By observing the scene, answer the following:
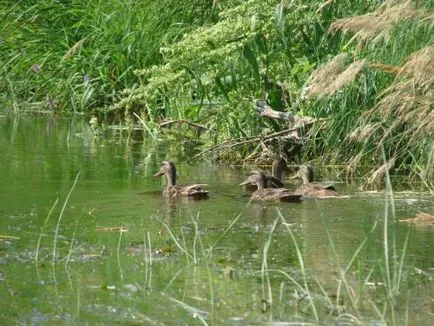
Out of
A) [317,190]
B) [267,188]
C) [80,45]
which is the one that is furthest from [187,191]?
[80,45]

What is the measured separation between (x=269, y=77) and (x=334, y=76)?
2.94 meters

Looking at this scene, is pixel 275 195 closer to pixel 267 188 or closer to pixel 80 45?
pixel 267 188

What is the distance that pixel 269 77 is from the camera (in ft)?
39.1

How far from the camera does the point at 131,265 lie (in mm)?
6805

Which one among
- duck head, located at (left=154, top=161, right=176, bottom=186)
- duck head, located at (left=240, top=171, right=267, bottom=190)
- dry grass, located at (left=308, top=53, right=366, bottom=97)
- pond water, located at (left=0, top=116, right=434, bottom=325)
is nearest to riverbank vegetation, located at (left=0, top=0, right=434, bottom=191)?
dry grass, located at (left=308, top=53, right=366, bottom=97)

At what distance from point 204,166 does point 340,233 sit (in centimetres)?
383

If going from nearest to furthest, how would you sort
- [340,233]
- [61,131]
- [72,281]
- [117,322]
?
1. [117,322]
2. [72,281]
3. [340,233]
4. [61,131]

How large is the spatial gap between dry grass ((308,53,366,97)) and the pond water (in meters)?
0.77

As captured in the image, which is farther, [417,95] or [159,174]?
[159,174]

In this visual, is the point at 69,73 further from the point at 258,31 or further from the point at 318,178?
the point at 318,178

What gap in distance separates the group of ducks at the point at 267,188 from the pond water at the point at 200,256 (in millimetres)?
111

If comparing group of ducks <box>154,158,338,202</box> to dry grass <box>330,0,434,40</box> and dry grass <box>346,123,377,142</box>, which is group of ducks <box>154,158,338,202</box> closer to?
dry grass <box>346,123,377,142</box>

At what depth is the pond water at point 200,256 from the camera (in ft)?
19.1

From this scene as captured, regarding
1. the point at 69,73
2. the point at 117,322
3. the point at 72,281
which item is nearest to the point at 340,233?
the point at 72,281
